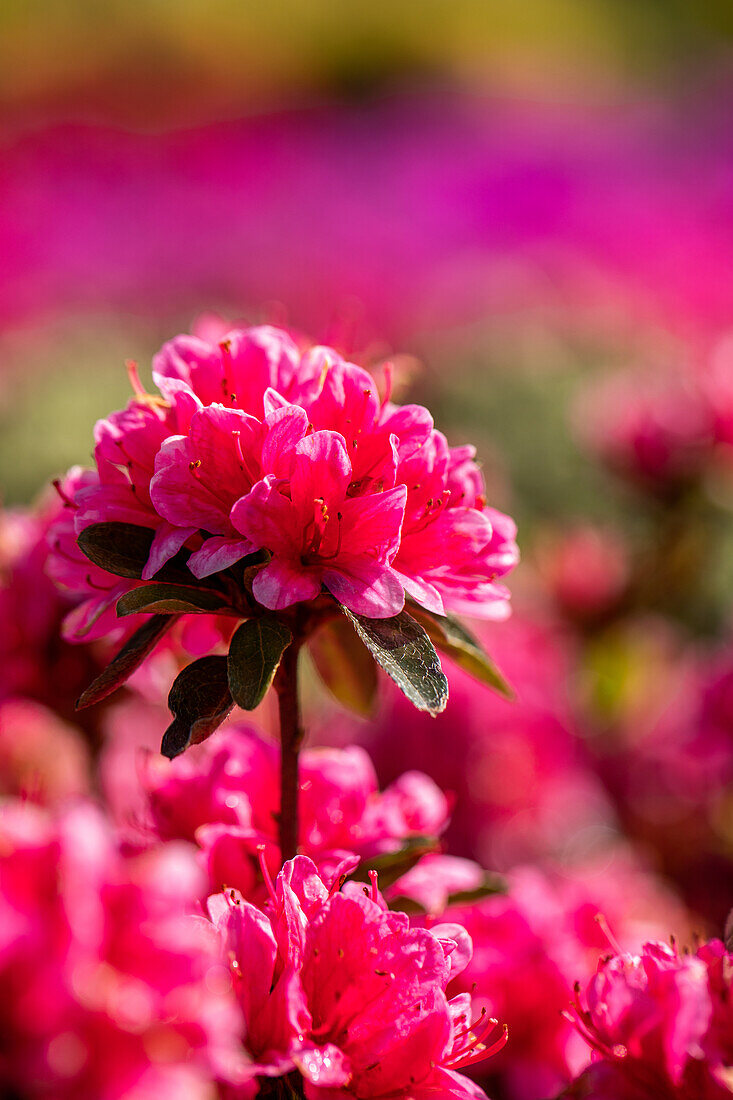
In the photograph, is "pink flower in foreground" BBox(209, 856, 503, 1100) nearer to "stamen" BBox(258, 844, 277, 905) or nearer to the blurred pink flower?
"stamen" BBox(258, 844, 277, 905)

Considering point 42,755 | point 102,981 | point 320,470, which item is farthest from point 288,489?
point 42,755

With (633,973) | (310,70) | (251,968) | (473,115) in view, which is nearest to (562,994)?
(633,973)

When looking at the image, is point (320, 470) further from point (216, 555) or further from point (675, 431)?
point (675, 431)

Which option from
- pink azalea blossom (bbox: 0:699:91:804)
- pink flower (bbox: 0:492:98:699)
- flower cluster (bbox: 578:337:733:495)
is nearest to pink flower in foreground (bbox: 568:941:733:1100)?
pink flower (bbox: 0:492:98:699)

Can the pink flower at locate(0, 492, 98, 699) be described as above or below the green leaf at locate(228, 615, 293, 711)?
below

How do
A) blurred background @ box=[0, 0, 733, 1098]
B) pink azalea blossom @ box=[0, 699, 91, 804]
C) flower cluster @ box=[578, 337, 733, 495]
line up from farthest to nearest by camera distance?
1. flower cluster @ box=[578, 337, 733, 495]
2. blurred background @ box=[0, 0, 733, 1098]
3. pink azalea blossom @ box=[0, 699, 91, 804]

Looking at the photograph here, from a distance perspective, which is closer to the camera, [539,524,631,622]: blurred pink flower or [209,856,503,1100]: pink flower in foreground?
[209,856,503,1100]: pink flower in foreground

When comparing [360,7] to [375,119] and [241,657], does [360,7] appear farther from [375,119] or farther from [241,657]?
[241,657]
